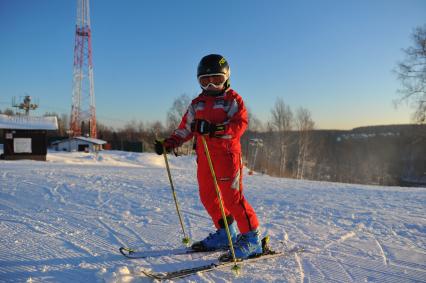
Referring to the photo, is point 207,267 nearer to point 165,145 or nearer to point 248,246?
point 248,246

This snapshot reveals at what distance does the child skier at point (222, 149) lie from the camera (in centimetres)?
281

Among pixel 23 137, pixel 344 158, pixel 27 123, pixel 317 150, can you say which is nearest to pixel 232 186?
pixel 23 137

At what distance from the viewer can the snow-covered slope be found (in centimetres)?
251

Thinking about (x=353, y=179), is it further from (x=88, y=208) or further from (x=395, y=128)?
(x=88, y=208)

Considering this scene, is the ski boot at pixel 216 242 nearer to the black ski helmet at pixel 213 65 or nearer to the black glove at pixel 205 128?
the black glove at pixel 205 128

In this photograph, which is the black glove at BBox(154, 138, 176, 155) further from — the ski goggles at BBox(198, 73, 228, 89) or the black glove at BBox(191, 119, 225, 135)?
the ski goggles at BBox(198, 73, 228, 89)

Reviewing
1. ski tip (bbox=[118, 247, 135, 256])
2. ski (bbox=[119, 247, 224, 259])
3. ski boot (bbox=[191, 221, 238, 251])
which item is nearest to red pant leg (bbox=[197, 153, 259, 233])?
ski boot (bbox=[191, 221, 238, 251])

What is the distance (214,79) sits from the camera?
3010 mm

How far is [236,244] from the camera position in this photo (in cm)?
282

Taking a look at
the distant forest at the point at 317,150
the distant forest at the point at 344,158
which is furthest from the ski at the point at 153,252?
the distant forest at the point at 344,158

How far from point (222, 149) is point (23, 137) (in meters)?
22.7

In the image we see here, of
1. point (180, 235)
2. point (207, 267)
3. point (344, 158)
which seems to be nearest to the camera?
point (207, 267)

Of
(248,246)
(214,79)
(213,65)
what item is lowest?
(248,246)

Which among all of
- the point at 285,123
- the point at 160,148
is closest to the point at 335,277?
the point at 160,148
